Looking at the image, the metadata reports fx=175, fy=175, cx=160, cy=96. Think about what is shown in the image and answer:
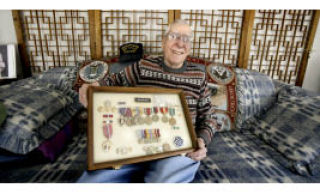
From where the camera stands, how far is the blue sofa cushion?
0.89 meters

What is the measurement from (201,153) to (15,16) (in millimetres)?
1800

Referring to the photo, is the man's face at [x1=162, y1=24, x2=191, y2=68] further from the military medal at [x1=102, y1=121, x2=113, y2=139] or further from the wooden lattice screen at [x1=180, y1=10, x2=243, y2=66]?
the wooden lattice screen at [x1=180, y1=10, x2=243, y2=66]

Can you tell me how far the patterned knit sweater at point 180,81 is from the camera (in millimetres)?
972

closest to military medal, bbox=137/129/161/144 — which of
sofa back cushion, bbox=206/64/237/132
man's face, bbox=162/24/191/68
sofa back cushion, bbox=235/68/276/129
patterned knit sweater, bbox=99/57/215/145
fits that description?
patterned knit sweater, bbox=99/57/215/145

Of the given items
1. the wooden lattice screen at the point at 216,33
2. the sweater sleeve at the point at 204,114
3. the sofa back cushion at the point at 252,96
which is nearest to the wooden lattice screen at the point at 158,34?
the wooden lattice screen at the point at 216,33

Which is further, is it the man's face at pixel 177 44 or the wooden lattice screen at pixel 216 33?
the wooden lattice screen at pixel 216 33

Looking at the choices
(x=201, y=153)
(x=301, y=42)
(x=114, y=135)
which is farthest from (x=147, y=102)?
(x=301, y=42)

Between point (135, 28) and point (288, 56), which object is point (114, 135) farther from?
point (288, 56)

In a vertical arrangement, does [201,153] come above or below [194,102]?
below

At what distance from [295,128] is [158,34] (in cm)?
124

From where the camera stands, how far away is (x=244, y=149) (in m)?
1.12

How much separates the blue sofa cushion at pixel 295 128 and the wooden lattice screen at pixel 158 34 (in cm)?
59

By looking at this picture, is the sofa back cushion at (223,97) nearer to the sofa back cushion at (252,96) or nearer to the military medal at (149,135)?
the sofa back cushion at (252,96)

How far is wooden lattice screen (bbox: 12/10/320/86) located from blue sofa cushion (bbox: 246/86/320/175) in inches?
23.2
